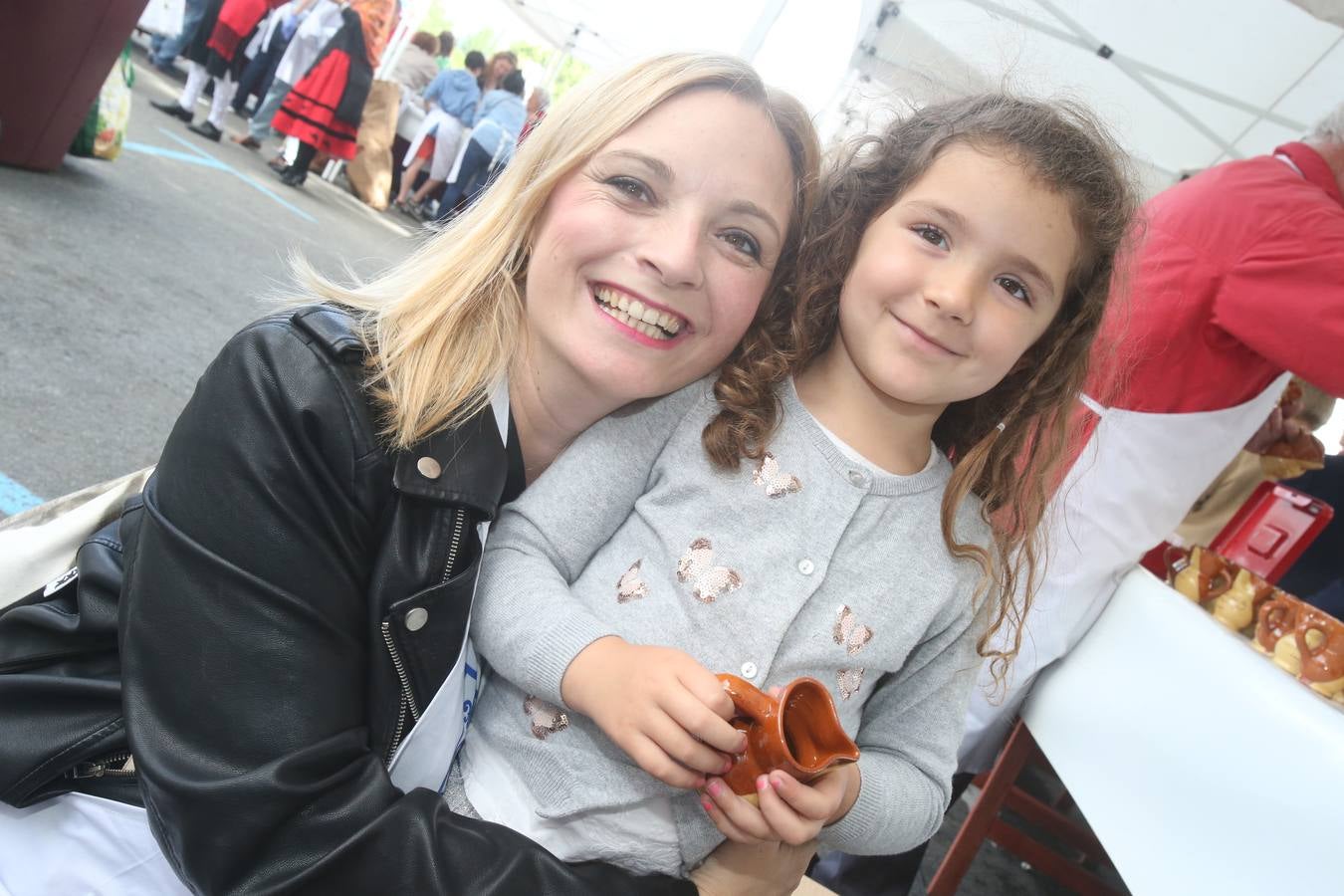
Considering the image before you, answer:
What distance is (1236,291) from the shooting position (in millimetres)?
2135

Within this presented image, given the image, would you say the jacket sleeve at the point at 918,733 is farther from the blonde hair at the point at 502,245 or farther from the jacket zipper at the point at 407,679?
the blonde hair at the point at 502,245

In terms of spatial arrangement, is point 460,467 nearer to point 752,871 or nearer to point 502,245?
point 502,245

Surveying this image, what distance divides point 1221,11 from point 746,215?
4944 mm

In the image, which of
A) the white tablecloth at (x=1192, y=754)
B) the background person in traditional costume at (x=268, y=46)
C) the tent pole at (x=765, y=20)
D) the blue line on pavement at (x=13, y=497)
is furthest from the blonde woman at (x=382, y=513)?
the background person in traditional costume at (x=268, y=46)

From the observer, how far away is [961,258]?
133 cm

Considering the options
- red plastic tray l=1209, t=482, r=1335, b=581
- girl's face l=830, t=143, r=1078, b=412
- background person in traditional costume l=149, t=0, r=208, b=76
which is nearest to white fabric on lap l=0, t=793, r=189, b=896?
girl's face l=830, t=143, r=1078, b=412

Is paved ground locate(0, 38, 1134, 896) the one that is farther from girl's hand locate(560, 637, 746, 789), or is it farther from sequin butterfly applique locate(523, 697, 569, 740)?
girl's hand locate(560, 637, 746, 789)

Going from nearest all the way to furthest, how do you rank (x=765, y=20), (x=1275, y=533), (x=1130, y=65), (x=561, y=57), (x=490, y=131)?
(x=1275, y=533) < (x=1130, y=65) < (x=765, y=20) < (x=490, y=131) < (x=561, y=57)

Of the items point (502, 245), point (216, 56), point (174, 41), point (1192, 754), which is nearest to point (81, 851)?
point (502, 245)

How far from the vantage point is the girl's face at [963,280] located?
1.33 m

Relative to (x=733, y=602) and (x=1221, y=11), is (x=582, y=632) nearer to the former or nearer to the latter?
(x=733, y=602)

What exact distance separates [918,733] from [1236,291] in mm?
1457

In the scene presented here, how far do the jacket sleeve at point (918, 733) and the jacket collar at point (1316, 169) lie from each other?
66.2 inches

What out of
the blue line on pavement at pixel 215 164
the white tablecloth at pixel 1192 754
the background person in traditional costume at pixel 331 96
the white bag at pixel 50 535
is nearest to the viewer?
the white bag at pixel 50 535
